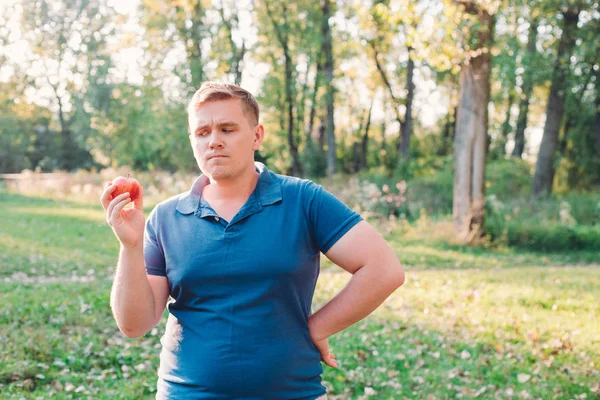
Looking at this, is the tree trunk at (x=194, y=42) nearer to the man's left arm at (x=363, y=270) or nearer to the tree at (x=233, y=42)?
the tree at (x=233, y=42)

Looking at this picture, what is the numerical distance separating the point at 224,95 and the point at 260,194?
391 mm

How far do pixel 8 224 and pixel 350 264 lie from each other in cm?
1748

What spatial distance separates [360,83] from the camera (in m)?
39.2

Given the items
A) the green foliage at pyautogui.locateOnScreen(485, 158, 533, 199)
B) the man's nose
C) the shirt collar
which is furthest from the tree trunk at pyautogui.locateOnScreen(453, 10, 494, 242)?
the man's nose

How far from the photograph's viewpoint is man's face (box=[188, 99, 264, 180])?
2.33 m

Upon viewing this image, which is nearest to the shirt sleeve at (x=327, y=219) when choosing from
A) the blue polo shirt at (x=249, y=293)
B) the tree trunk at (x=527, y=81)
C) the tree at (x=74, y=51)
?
the blue polo shirt at (x=249, y=293)

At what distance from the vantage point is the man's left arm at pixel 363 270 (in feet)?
7.35

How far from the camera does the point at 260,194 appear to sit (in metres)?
2.34

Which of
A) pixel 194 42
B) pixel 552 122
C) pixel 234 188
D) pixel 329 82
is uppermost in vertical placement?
pixel 194 42

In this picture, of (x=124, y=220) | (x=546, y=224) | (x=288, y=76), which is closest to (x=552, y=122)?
(x=546, y=224)

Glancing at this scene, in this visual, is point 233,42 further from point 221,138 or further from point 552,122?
point 221,138

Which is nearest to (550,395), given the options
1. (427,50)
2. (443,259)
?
(443,259)

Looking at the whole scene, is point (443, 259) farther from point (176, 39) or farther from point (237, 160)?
point (176, 39)

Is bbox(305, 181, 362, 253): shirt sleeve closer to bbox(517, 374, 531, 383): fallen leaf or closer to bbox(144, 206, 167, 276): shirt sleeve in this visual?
bbox(144, 206, 167, 276): shirt sleeve
